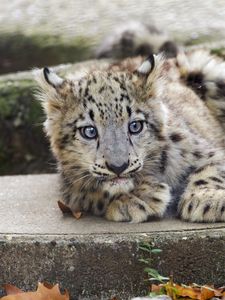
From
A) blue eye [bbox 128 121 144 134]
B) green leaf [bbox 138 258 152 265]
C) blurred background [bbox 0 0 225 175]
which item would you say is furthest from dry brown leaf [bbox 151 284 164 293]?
blurred background [bbox 0 0 225 175]

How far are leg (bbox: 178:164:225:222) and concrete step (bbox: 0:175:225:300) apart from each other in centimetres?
10

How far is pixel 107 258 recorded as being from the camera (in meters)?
4.79

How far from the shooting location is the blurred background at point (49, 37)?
7.54m

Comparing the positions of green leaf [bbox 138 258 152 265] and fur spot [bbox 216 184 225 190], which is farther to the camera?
fur spot [bbox 216 184 225 190]

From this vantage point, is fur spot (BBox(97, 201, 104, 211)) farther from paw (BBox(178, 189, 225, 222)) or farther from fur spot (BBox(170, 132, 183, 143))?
fur spot (BBox(170, 132, 183, 143))

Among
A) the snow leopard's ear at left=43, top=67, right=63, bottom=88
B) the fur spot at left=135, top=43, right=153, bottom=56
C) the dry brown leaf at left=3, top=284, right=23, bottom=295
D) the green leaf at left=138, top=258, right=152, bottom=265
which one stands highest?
the fur spot at left=135, top=43, right=153, bottom=56

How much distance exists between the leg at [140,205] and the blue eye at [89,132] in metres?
0.41

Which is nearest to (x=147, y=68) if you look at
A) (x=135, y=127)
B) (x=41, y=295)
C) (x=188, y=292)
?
(x=135, y=127)

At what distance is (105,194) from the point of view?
17.2 feet

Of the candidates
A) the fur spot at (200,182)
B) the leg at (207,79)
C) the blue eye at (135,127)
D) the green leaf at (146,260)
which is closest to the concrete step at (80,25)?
the leg at (207,79)

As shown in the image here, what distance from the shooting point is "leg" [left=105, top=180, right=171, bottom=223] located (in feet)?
16.7

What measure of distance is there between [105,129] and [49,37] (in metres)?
4.06

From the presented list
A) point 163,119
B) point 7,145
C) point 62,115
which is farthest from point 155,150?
point 7,145

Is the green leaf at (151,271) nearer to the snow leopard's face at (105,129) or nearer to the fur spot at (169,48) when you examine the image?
the snow leopard's face at (105,129)
